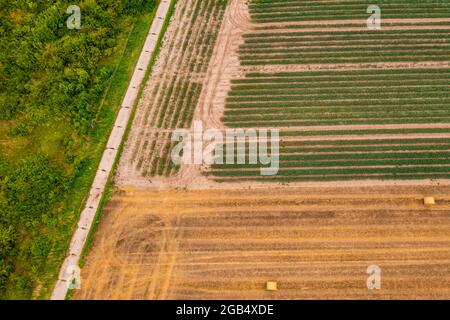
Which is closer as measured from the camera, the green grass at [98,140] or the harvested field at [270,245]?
the harvested field at [270,245]

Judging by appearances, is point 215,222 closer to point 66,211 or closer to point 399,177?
point 66,211

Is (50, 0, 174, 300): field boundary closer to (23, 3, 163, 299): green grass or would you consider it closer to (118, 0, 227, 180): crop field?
(23, 3, 163, 299): green grass

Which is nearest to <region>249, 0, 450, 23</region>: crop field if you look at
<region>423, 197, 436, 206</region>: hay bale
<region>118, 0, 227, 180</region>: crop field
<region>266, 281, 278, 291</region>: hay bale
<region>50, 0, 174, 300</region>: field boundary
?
<region>118, 0, 227, 180</region>: crop field

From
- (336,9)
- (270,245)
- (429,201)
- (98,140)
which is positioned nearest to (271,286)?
(270,245)

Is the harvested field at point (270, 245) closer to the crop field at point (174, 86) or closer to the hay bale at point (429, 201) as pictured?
the hay bale at point (429, 201)

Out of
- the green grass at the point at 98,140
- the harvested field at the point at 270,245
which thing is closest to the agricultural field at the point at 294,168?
the harvested field at the point at 270,245

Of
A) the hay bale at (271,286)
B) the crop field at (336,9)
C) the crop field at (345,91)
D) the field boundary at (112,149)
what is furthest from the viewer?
the crop field at (336,9)
